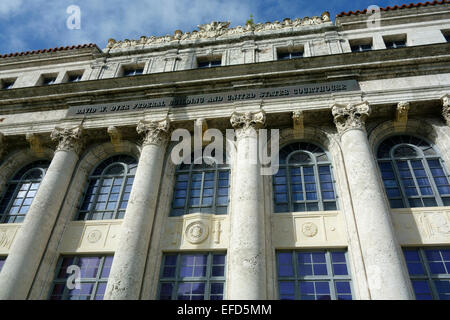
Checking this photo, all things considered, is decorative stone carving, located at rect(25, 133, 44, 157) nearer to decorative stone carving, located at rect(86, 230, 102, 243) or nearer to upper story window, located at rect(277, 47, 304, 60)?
decorative stone carving, located at rect(86, 230, 102, 243)

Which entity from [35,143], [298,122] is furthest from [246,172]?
[35,143]

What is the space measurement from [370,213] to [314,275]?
103 inches

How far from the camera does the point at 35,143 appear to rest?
15328mm

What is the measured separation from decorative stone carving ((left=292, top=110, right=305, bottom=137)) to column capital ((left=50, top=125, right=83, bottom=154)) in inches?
377

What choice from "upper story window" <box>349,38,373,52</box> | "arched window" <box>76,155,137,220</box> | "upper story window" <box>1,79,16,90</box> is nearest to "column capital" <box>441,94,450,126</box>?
"upper story window" <box>349,38,373,52</box>

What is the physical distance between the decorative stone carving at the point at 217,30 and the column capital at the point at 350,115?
6.91 meters

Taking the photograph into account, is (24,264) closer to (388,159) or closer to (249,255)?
(249,255)

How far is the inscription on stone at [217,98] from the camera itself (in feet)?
45.6

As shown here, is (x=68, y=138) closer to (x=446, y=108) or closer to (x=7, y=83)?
(x=7, y=83)

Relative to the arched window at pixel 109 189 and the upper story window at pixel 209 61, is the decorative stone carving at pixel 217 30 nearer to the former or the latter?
the upper story window at pixel 209 61

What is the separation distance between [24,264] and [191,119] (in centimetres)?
816

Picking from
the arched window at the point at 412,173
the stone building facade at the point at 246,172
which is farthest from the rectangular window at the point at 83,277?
the arched window at the point at 412,173

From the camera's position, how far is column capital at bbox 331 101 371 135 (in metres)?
12.6
